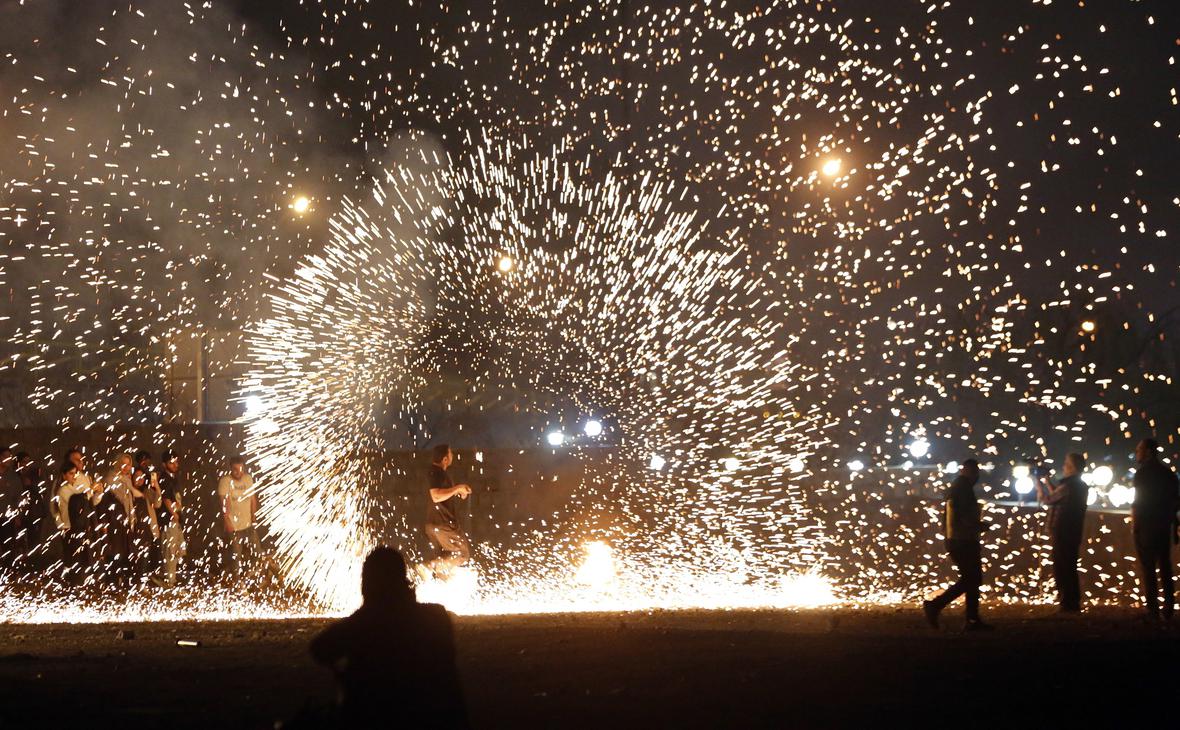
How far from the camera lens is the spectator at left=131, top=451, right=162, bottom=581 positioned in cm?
1582

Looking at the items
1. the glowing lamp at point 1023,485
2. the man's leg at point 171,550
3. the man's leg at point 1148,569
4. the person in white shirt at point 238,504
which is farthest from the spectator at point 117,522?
the glowing lamp at point 1023,485

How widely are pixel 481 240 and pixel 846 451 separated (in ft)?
56.5

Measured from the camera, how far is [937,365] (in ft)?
146

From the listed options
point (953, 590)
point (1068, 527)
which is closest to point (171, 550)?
point (953, 590)

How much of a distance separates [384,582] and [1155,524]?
29.5 feet

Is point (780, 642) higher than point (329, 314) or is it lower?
lower

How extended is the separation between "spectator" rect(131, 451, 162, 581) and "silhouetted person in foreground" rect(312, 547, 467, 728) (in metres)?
12.4

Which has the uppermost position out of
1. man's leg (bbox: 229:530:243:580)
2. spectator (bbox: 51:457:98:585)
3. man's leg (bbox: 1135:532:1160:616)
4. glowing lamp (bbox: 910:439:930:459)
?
glowing lamp (bbox: 910:439:930:459)

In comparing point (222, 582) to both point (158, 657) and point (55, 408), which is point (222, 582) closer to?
point (158, 657)

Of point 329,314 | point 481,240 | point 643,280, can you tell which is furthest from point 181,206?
point 643,280

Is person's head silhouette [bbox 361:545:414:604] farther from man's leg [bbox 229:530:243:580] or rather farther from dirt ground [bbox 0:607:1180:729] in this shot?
man's leg [bbox 229:530:243:580]

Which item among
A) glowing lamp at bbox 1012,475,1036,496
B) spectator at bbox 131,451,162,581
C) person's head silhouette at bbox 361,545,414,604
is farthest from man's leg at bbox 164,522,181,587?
glowing lamp at bbox 1012,475,1036,496

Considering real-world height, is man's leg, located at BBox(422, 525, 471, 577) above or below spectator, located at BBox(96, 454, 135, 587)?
below

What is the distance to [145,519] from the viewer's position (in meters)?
16.3
